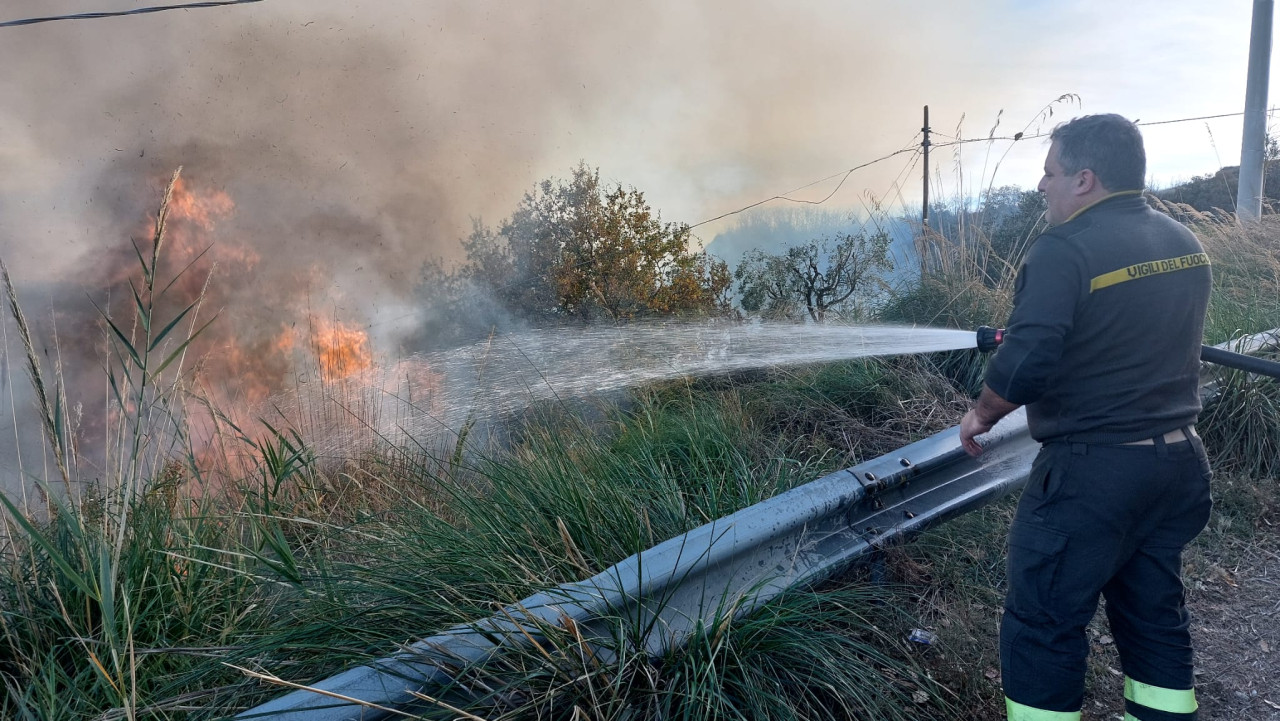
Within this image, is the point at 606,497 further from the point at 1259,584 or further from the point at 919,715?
the point at 1259,584

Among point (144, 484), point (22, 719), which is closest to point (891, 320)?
point (144, 484)

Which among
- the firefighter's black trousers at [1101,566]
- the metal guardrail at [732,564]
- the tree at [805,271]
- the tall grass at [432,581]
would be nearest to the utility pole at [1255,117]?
the tree at [805,271]

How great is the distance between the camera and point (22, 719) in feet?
6.89

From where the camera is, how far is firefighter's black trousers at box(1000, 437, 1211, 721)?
2.09m

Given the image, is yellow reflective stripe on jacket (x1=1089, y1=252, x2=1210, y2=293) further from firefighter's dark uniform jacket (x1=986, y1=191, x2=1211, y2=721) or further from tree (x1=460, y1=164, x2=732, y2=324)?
tree (x1=460, y1=164, x2=732, y2=324)

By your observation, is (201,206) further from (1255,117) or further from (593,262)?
(1255,117)

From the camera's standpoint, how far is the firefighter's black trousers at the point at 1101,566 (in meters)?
2.09

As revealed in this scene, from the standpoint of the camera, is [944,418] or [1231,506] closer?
[1231,506]

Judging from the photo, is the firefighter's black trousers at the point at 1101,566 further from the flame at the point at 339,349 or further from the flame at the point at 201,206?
the flame at the point at 201,206

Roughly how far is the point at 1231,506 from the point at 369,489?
494 centimetres

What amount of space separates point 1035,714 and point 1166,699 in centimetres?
46

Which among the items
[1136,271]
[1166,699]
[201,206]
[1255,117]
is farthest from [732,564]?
[201,206]

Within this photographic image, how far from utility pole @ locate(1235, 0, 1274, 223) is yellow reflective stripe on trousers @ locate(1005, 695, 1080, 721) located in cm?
892

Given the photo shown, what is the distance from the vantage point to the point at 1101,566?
2.10 m
